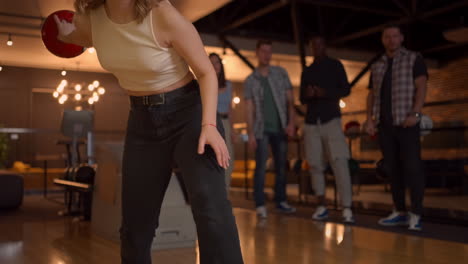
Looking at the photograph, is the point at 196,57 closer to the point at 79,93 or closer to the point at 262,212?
the point at 262,212

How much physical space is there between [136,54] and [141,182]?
35 centimetres

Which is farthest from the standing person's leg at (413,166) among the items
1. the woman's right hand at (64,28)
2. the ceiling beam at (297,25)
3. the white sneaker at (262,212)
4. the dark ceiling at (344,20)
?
the dark ceiling at (344,20)

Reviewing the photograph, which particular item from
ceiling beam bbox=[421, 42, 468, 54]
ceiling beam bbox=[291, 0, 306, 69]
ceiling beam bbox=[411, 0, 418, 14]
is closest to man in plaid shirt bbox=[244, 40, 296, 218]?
ceiling beam bbox=[291, 0, 306, 69]

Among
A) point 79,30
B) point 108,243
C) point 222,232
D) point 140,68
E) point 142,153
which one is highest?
point 79,30

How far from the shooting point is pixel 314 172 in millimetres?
4355

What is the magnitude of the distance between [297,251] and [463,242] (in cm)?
113

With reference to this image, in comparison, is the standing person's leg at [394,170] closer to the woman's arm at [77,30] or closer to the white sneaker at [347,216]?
the white sneaker at [347,216]

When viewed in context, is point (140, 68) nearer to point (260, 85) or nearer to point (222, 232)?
point (222, 232)

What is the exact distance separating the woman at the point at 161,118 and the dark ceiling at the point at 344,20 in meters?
7.29

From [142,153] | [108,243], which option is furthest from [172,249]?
[142,153]

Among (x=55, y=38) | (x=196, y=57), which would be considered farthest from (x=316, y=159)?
(x=196, y=57)

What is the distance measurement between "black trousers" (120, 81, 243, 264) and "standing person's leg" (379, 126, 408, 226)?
265cm

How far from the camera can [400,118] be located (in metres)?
3.65

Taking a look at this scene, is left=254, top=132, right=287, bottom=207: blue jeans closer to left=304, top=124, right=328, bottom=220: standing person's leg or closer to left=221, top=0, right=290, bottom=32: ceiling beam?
left=304, top=124, right=328, bottom=220: standing person's leg
